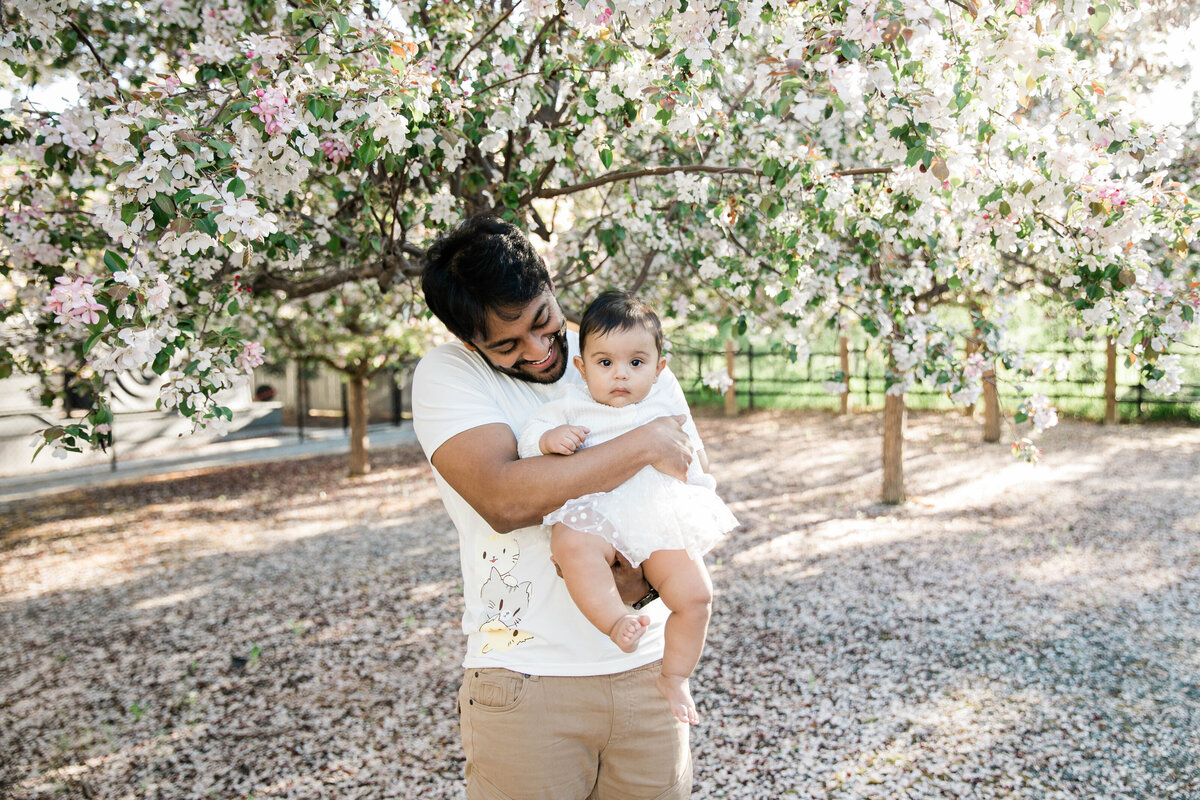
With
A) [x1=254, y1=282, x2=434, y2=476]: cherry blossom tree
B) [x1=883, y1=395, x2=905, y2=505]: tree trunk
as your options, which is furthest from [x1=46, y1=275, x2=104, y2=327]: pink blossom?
[x1=883, y1=395, x2=905, y2=505]: tree trunk

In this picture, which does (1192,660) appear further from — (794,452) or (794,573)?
(794,452)

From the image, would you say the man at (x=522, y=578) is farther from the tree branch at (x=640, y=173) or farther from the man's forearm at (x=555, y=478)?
the tree branch at (x=640, y=173)

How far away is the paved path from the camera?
9.48m

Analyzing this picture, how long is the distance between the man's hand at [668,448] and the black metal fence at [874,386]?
33.0ft

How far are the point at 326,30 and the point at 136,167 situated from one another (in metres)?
0.83

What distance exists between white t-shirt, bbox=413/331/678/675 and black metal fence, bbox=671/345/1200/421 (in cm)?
1014

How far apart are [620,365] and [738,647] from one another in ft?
11.4

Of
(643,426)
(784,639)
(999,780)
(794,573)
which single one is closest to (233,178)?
(643,426)

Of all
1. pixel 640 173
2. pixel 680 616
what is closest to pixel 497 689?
pixel 680 616

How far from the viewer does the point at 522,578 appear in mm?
1544

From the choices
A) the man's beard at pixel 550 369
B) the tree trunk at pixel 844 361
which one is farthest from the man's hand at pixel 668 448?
the tree trunk at pixel 844 361

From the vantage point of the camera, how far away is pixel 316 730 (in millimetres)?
3760

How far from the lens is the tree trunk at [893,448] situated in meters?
7.54

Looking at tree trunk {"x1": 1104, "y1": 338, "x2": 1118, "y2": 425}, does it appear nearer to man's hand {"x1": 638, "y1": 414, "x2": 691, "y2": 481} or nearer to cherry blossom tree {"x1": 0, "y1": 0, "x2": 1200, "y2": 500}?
cherry blossom tree {"x1": 0, "y1": 0, "x2": 1200, "y2": 500}
